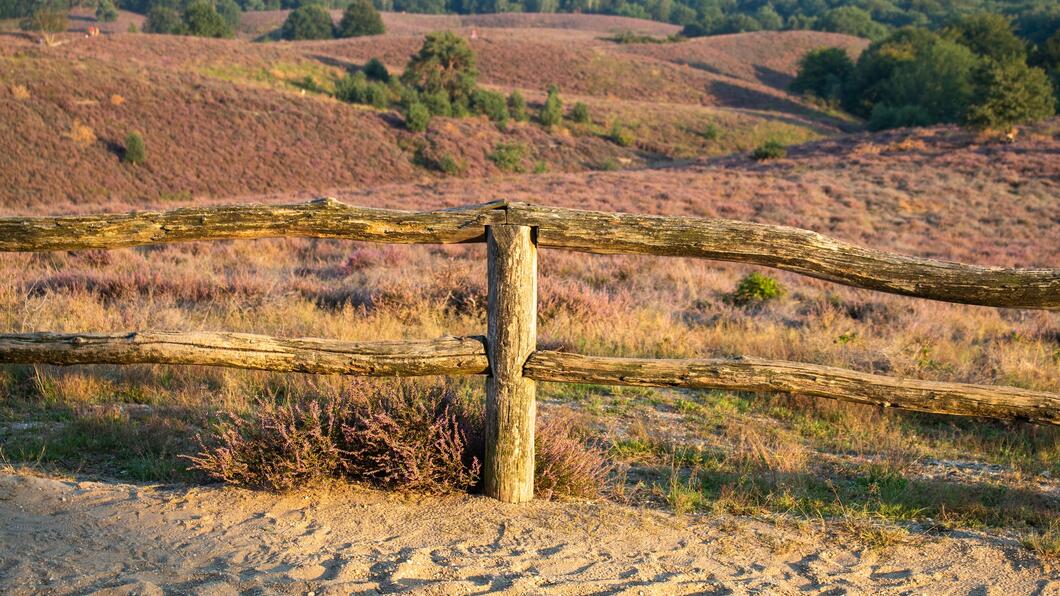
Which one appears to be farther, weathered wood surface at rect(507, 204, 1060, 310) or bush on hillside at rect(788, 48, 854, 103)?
bush on hillside at rect(788, 48, 854, 103)

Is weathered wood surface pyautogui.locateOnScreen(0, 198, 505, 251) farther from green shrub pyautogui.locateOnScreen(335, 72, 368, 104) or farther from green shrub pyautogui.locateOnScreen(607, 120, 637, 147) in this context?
green shrub pyautogui.locateOnScreen(607, 120, 637, 147)

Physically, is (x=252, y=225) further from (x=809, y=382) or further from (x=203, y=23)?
(x=203, y=23)

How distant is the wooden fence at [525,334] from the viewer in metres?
3.68

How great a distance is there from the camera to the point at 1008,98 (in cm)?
3216

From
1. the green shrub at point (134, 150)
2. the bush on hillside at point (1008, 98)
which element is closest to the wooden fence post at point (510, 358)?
the green shrub at point (134, 150)

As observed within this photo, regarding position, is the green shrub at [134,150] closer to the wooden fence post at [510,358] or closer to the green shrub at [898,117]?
the wooden fence post at [510,358]

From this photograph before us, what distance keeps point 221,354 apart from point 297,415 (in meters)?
0.56

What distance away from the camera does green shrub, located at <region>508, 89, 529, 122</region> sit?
155 ft

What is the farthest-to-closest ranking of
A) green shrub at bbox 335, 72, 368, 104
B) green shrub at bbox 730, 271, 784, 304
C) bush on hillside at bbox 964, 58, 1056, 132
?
green shrub at bbox 335, 72, 368, 104 < bush on hillside at bbox 964, 58, 1056, 132 < green shrub at bbox 730, 271, 784, 304

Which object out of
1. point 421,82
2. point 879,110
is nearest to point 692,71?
point 879,110

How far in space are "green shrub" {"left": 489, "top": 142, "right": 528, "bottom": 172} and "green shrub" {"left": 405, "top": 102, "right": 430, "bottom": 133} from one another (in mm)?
3942

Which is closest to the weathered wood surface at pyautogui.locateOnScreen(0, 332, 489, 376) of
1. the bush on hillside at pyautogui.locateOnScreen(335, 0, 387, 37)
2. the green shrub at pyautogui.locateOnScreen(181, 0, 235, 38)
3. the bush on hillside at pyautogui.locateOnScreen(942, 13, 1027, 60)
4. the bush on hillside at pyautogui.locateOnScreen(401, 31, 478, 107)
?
the bush on hillside at pyautogui.locateOnScreen(401, 31, 478, 107)

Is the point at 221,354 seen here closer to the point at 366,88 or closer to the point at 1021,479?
the point at 1021,479

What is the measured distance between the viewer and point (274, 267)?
11.8 m
